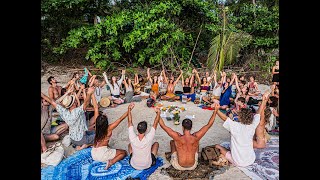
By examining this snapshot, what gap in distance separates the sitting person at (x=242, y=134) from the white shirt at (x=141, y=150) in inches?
47.9

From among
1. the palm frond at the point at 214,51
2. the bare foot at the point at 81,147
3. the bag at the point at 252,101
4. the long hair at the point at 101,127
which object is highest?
the palm frond at the point at 214,51

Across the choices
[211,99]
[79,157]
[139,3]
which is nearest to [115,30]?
[139,3]

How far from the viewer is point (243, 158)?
4.52 meters

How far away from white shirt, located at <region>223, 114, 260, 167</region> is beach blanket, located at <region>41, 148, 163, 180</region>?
129 centimetres

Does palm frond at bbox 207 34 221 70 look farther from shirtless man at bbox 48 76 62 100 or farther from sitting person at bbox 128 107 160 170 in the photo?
sitting person at bbox 128 107 160 170

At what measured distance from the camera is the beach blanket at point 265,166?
4344 mm

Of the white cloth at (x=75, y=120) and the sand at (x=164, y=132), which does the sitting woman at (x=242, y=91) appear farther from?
the white cloth at (x=75, y=120)

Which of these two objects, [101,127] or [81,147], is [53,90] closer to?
Answer: [81,147]

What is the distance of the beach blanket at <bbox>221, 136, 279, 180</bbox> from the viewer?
4.34 metres

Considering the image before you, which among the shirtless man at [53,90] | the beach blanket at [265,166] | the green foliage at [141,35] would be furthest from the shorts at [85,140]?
the green foliage at [141,35]

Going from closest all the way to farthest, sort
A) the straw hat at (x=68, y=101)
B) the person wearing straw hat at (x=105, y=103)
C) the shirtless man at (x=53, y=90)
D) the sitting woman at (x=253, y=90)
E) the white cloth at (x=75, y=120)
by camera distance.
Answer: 1. the white cloth at (x=75, y=120)
2. the straw hat at (x=68, y=101)
3. the shirtless man at (x=53, y=90)
4. the person wearing straw hat at (x=105, y=103)
5. the sitting woman at (x=253, y=90)

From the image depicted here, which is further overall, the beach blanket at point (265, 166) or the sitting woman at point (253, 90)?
the sitting woman at point (253, 90)
